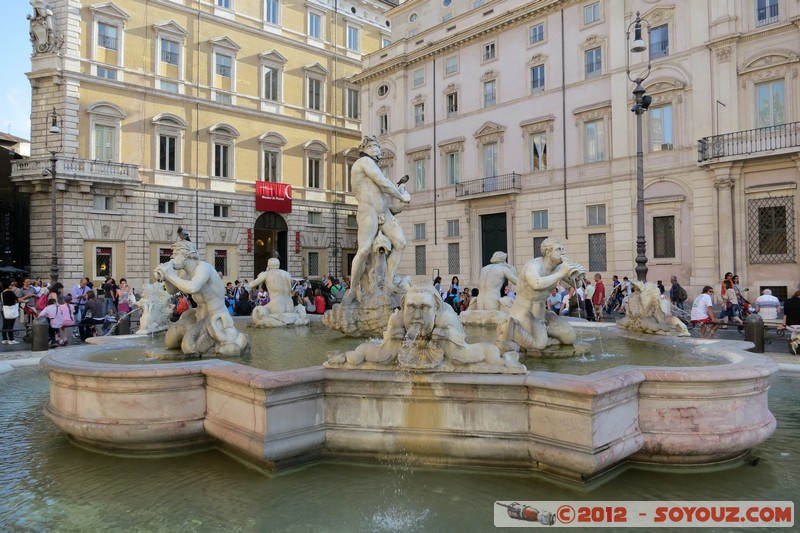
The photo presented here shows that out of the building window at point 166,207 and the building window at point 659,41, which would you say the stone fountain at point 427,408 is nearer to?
the building window at point 659,41

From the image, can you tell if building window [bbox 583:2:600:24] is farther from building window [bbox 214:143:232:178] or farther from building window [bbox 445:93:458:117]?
building window [bbox 214:143:232:178]

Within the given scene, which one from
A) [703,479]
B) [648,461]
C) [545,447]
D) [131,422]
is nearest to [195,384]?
[131,422]

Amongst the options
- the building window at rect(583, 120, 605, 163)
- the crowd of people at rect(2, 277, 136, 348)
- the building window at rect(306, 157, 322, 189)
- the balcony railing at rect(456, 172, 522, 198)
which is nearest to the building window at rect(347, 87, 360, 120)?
the building window at rect(306, 157, 322, 189)

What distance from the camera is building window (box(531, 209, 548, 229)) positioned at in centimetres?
2730

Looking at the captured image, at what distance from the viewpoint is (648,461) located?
4250mm

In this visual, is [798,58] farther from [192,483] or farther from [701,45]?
[192,483]

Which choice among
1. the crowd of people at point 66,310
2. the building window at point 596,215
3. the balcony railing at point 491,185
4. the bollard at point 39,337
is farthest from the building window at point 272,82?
the bollard at point 39,337

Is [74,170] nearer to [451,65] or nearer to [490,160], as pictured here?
[451,65]

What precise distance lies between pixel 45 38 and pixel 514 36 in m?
21.8

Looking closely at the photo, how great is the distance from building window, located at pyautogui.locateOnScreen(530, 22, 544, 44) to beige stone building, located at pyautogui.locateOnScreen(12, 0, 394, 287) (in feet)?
44.5

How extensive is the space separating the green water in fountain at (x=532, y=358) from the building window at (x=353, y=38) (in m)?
33.2

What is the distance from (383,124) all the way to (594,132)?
13822 millimetres

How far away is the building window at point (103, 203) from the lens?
2622 centimetres

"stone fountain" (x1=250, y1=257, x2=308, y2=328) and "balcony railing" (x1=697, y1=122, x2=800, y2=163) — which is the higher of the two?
"balcony railing" (x1=697, y1=122, x2=800, y2=163)
